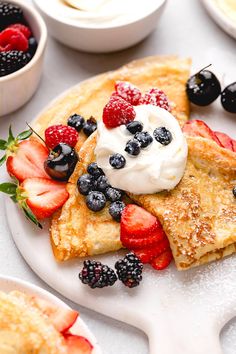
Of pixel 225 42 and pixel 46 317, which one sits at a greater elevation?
pixel 225 42

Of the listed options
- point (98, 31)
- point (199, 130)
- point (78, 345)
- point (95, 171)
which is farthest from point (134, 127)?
point (78, 345)

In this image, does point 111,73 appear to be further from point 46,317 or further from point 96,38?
point 46,317

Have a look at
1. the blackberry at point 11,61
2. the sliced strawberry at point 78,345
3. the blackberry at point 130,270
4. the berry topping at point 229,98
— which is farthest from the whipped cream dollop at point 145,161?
the sliced strawberry at point 78,345

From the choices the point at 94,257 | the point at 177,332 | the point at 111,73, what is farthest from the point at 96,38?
the point at 177,332

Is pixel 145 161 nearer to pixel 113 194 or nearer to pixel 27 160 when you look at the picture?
pixel 113 194

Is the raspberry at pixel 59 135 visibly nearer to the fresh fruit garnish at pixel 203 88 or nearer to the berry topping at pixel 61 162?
the berry topping at pixel 61 162
